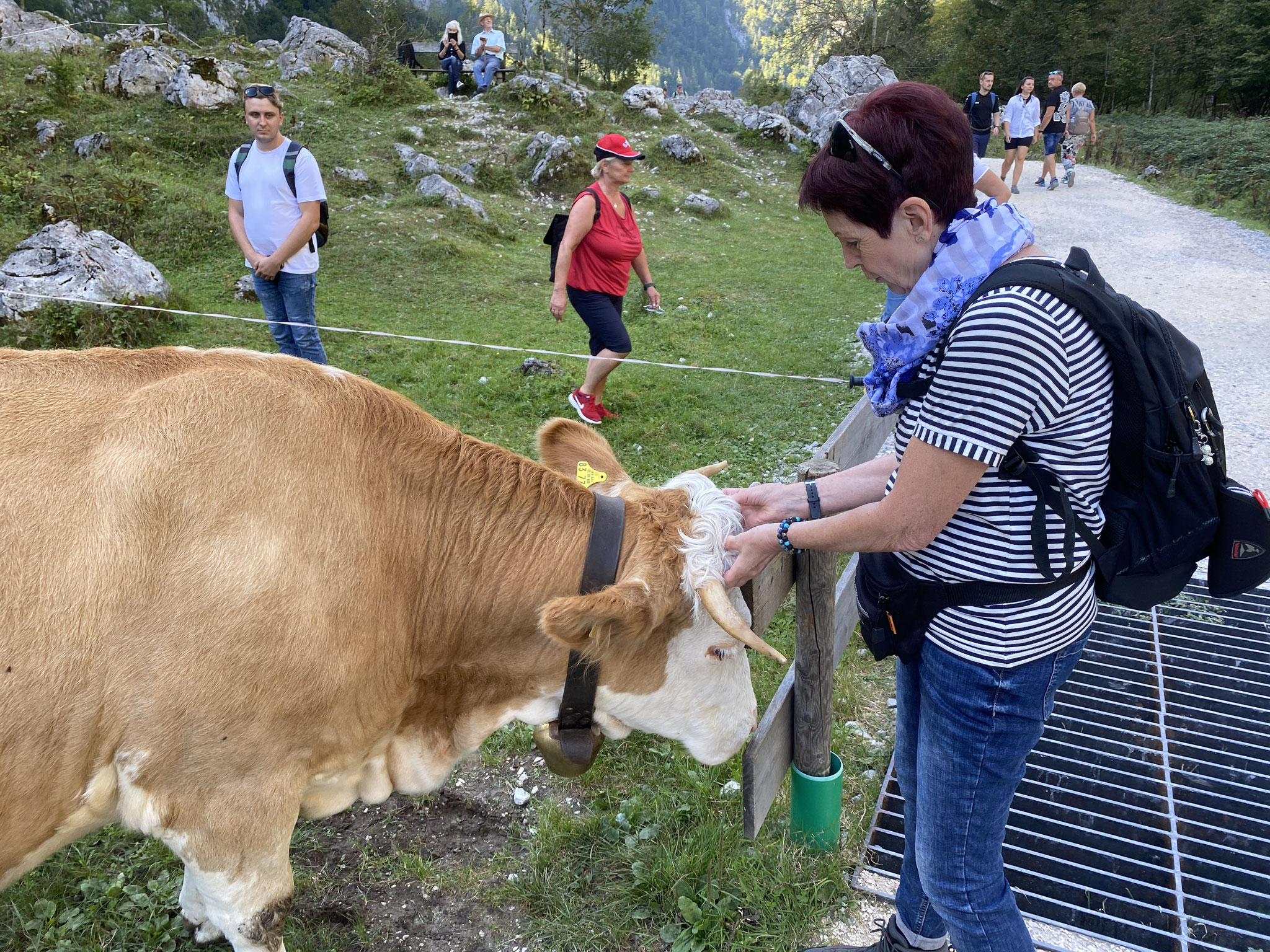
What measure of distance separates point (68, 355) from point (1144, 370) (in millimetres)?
2717

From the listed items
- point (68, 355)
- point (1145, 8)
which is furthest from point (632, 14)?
point (68, 355)

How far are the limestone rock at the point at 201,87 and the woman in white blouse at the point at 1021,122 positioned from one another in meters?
14.3

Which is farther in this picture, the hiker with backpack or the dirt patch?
the dirt patch

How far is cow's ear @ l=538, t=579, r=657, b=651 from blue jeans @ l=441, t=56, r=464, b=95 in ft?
74.0

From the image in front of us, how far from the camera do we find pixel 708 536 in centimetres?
238

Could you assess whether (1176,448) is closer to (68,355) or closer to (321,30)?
(68,355)

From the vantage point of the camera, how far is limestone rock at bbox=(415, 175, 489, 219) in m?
13.3

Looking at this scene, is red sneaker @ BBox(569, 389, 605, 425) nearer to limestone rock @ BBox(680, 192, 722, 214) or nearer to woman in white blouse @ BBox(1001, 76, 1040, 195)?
limestone rock @ BBox(680, 192, 722, 214)

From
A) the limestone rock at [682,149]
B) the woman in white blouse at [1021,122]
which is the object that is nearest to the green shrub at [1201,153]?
the woman in white blouse at [1021,122]

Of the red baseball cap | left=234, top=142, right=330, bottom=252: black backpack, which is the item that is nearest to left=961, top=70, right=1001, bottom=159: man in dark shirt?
the red baseball cap

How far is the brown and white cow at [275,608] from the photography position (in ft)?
6.64

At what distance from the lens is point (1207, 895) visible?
2.86 meters

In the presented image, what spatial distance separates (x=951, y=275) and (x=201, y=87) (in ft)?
55.6

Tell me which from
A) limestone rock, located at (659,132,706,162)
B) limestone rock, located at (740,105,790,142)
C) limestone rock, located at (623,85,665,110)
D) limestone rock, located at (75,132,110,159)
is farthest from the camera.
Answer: limestone rock, located at (740,105,790,142)
